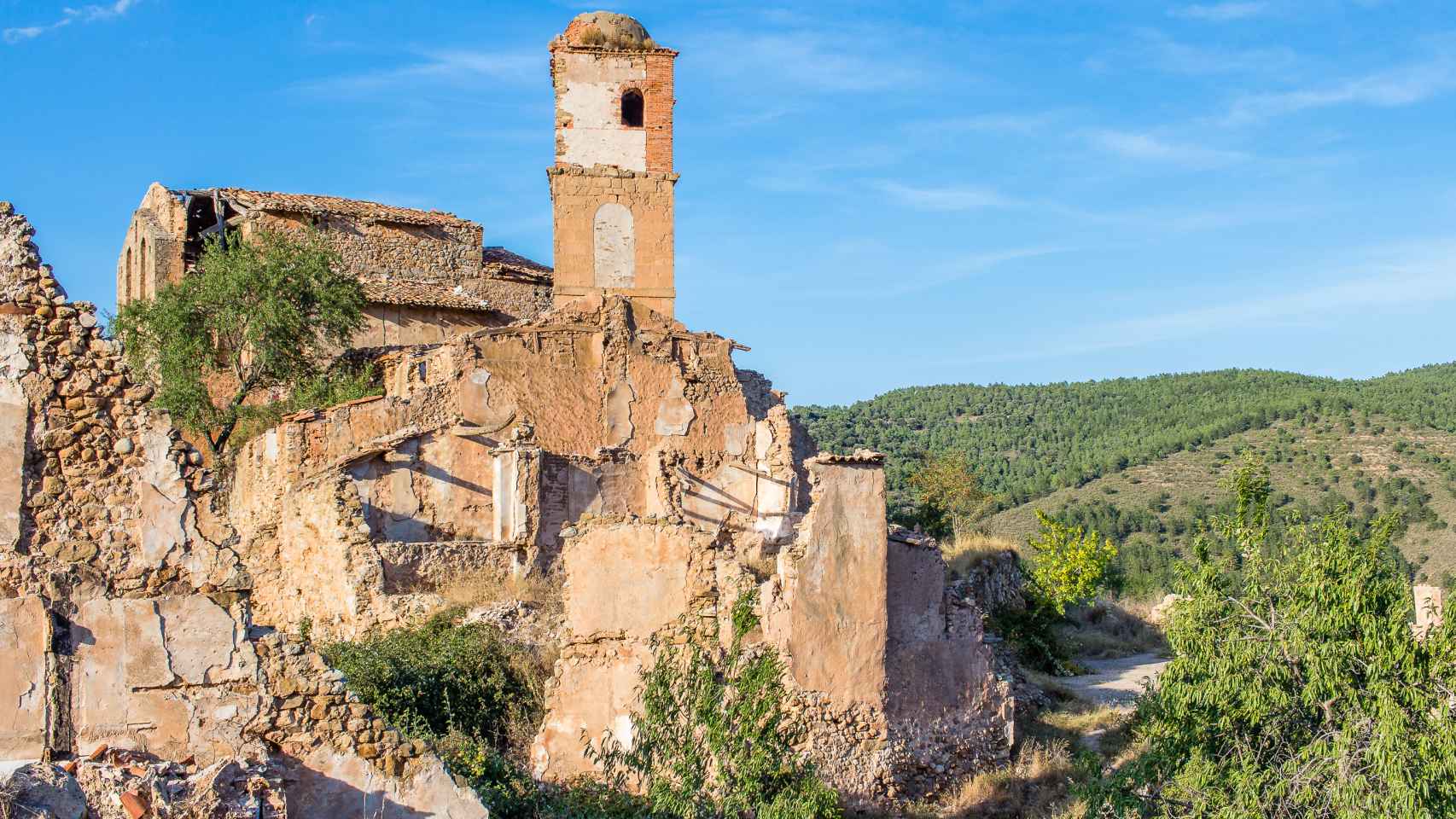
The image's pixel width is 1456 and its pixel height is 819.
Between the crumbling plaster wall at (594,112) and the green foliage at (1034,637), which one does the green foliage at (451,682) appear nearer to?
the green foliage at (1034,637)

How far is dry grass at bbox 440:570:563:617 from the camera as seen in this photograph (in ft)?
57.4

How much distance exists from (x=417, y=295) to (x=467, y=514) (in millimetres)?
10969

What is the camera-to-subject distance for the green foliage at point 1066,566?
933 inches

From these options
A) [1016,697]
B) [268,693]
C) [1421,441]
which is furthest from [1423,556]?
[268,693]

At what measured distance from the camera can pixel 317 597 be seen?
1803 centimetres

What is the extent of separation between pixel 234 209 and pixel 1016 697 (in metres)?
19.1

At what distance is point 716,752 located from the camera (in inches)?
479

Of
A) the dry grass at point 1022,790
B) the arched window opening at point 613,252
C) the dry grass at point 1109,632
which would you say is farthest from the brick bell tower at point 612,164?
the dry grass at point 1022,790

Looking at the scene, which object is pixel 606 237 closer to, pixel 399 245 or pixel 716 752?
pixel 399 245

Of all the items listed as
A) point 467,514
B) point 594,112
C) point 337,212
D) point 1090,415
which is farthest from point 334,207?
point 1090,415

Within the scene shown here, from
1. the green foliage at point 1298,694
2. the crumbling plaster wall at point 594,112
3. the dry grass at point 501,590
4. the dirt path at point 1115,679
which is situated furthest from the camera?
the crumbling plaster wall at point 594,112

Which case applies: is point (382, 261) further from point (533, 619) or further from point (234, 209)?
point (533, 619)

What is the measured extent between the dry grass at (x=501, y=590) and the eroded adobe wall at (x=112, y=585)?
7466 millimetres

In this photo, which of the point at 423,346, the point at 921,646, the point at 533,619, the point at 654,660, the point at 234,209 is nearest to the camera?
the point at 654,660
